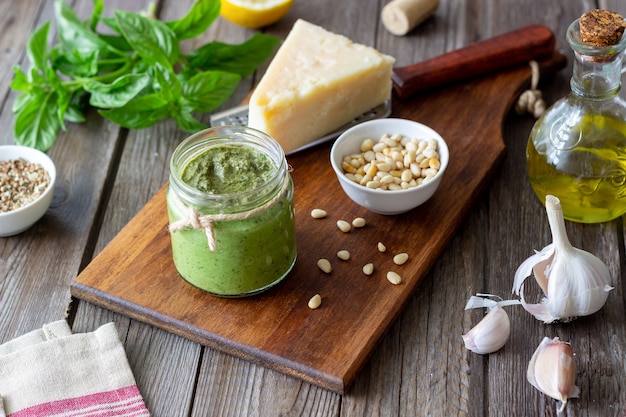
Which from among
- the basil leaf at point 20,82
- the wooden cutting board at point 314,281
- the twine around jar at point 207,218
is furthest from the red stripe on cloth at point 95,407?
the basil leaf at point 20,82

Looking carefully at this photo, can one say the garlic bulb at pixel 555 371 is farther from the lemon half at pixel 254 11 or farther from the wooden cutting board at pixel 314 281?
the lemon half at pixel 254 11

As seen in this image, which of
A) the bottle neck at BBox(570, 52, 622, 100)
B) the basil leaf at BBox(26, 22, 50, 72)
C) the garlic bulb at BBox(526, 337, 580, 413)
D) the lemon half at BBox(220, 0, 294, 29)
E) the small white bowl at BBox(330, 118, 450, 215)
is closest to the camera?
the garlic bulb at BBox(526, 337, 580, 413)

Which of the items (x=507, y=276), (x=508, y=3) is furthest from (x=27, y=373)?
(x=508, y=3)

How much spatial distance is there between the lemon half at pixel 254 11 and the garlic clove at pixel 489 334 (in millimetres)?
1398

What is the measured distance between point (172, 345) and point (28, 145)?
85 centimetres

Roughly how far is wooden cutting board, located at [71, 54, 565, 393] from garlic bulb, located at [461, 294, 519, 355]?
0.17m

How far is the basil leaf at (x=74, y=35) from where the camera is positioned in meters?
2.43

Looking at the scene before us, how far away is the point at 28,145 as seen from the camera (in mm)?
2285

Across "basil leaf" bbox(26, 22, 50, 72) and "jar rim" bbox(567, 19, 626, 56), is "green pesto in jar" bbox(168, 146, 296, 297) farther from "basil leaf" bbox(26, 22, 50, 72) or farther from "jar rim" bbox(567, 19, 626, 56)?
"basil leaf" bbox(26, 22, 50, 72)

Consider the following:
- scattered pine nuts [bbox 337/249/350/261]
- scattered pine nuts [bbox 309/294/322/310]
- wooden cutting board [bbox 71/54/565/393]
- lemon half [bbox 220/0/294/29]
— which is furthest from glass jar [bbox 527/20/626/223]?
lemon half [bbox 220/0/294/29]

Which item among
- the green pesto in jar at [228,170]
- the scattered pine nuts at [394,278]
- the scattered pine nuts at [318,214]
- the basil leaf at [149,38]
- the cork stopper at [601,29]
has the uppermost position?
the cork stopper at [601,29]

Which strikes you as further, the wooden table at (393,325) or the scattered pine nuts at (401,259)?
the scattered pine nuts at (401,259)

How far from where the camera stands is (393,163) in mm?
2008

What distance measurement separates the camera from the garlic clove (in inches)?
66.8
